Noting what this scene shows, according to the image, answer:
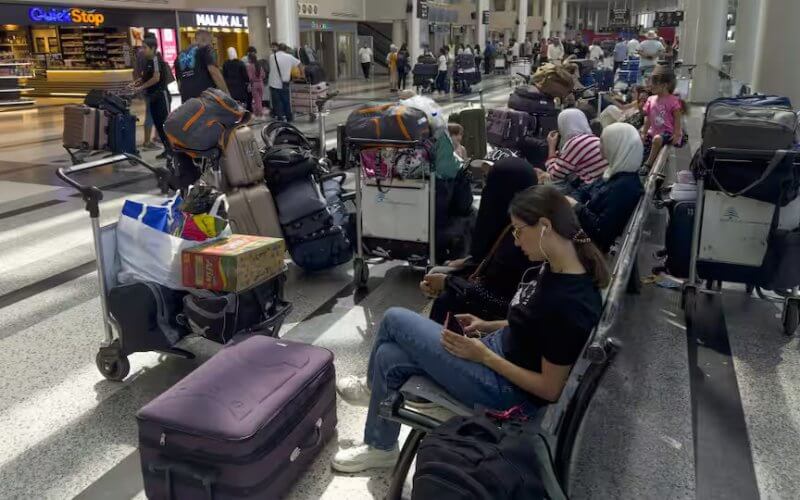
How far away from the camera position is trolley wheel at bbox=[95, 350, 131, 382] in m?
3.57

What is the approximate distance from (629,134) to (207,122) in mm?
2874

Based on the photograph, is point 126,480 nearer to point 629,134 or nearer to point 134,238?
point 134,238

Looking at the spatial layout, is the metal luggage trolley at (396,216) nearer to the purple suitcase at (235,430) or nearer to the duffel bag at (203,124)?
the duffel bag at (203,124)

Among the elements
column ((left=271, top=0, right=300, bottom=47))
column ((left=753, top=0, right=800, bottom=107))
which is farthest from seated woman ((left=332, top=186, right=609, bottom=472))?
column ((left=271, top=0, right=300, bottom=47))

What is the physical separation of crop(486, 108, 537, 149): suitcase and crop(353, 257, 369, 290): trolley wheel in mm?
2772

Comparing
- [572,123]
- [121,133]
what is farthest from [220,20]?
[572,123]

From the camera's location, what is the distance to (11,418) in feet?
10.9

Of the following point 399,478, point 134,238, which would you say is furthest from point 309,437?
point 134,238

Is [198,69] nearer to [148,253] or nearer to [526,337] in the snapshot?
[148,253]

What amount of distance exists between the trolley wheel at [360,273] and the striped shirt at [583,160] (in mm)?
1587

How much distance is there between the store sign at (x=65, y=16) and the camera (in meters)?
19.8

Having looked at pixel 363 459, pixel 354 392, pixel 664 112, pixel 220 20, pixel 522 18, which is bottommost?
pixel 363 459

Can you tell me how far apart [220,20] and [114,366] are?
24.7 meters

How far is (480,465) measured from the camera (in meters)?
1.90
